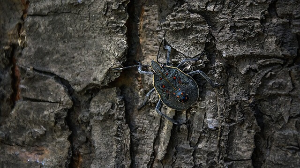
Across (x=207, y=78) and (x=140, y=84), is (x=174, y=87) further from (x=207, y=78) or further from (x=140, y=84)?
(x=207, y=78)

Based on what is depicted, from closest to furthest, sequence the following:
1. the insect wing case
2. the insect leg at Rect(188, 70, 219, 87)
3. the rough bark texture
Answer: the rough bark texture → the insect leg at Rect(188, 70, 219, 87) → the insect wing case

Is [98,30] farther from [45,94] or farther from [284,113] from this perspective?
[284,113]

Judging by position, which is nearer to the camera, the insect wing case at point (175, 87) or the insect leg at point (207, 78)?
the insect leg at point (207, 78)

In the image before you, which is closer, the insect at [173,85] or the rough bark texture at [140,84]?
the rough bark texture at [140,84]

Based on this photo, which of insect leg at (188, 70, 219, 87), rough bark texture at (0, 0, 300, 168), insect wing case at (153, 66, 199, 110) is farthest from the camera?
insect wing case at (153, 66, 199, 110)

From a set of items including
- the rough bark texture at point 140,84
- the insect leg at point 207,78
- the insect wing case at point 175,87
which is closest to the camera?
the rough bark texture at point 140,84

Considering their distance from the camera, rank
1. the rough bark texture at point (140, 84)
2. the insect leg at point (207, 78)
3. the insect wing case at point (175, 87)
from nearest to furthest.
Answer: the rough bark texture at point (140, 84), the insect leg at point (207, 78), the insect wing case at point (175, 87)

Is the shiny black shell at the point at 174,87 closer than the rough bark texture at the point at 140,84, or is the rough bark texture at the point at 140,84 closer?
the rough bark texture at the point at 140,84

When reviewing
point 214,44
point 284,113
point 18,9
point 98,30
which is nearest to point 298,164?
point 284,113
